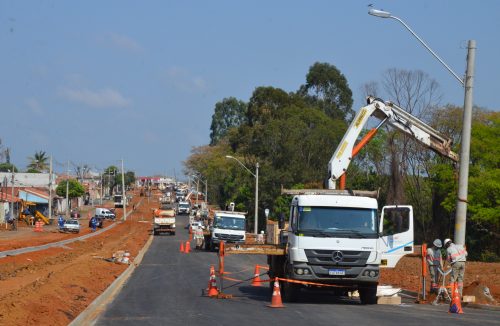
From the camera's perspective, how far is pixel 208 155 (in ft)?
547

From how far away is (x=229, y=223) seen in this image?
5366 cm

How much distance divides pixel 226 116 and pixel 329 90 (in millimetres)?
59756

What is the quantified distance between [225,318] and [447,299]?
7.98m

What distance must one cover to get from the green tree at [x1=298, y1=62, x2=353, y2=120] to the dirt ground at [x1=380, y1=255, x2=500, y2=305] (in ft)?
222

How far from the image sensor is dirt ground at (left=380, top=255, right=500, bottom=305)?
23.0m

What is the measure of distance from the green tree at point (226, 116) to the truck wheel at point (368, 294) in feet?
458

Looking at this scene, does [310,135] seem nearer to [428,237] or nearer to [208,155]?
[428,237]

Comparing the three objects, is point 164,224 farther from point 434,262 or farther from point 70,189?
point 70,189

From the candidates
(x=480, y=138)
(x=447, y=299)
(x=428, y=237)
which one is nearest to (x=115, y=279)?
(x=447, y=299)

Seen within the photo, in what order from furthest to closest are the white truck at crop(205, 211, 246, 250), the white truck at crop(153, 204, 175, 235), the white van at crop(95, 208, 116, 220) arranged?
1. the white van at crop(95, 208, 116, 220)
2. the white truck at crop(153, 204, 175, 235)
3. the white truck at crop(205, 211, 246, 250)

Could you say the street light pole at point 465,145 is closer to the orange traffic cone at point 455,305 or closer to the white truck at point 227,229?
the orange traffic cone at point 455,305

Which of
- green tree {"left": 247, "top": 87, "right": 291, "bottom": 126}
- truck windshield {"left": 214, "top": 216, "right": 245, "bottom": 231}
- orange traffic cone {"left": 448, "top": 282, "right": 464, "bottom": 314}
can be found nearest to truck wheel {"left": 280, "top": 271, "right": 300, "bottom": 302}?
orange traffic cone {"left": 448, "top": 282, "right": 464, "bottom": 314}

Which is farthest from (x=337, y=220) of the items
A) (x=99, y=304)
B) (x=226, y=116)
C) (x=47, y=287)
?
(x=226, y=116)

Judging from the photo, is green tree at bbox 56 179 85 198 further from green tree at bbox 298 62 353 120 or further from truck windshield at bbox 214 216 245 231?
truck windshield at bbox 214 216 245 231
